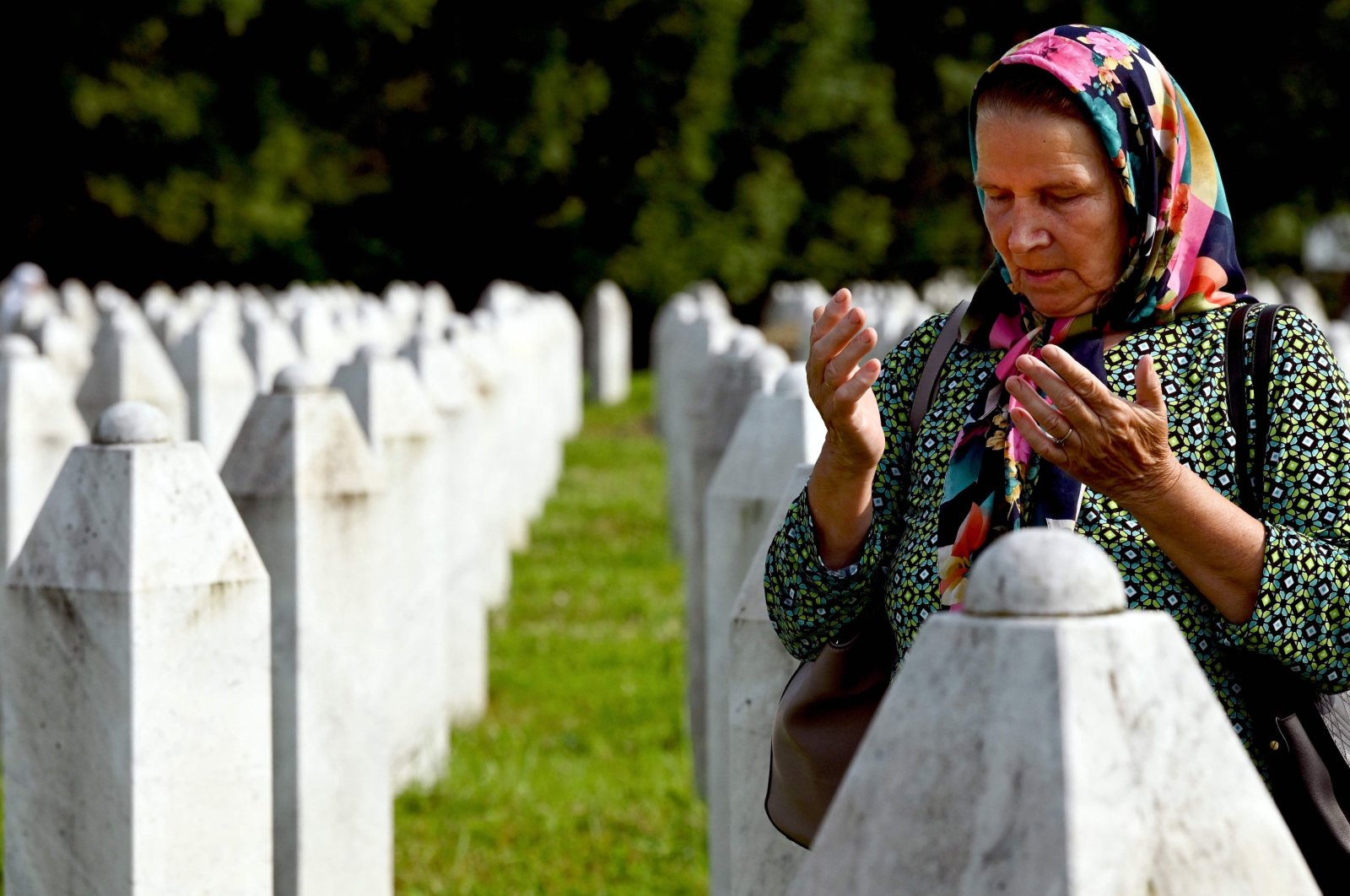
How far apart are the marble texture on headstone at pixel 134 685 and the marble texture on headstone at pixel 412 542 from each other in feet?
7.98

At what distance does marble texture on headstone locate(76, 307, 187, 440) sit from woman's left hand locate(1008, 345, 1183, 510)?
6679 millimetres

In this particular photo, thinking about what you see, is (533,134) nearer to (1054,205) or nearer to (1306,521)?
(1054,205)

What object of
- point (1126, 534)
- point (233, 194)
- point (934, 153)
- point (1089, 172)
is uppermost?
point (934, 153)

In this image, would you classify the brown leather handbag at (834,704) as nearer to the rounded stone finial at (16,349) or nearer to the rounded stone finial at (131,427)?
the rounded stone finial at (131,427)

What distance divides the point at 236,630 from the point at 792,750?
139 centimetres

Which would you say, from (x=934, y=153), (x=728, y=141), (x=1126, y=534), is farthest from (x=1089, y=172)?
(x=934, y=153)

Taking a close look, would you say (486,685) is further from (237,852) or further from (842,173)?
(842,173)

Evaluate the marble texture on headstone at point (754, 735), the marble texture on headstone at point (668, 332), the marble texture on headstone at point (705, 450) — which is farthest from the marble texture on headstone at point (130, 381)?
the marble texture on headstone at point (668, 332)

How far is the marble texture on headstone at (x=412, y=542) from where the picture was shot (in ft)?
23.0

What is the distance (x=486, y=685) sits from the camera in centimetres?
918

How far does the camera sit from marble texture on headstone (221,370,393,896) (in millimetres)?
5320

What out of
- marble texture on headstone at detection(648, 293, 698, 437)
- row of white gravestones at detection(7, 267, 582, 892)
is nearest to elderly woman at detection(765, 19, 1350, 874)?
row of white gravestones at detection(7, 267, 582, 892)

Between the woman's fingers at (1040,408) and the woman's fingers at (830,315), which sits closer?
the woman's fingers at (1040,408)

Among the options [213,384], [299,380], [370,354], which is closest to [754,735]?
[299,380]
